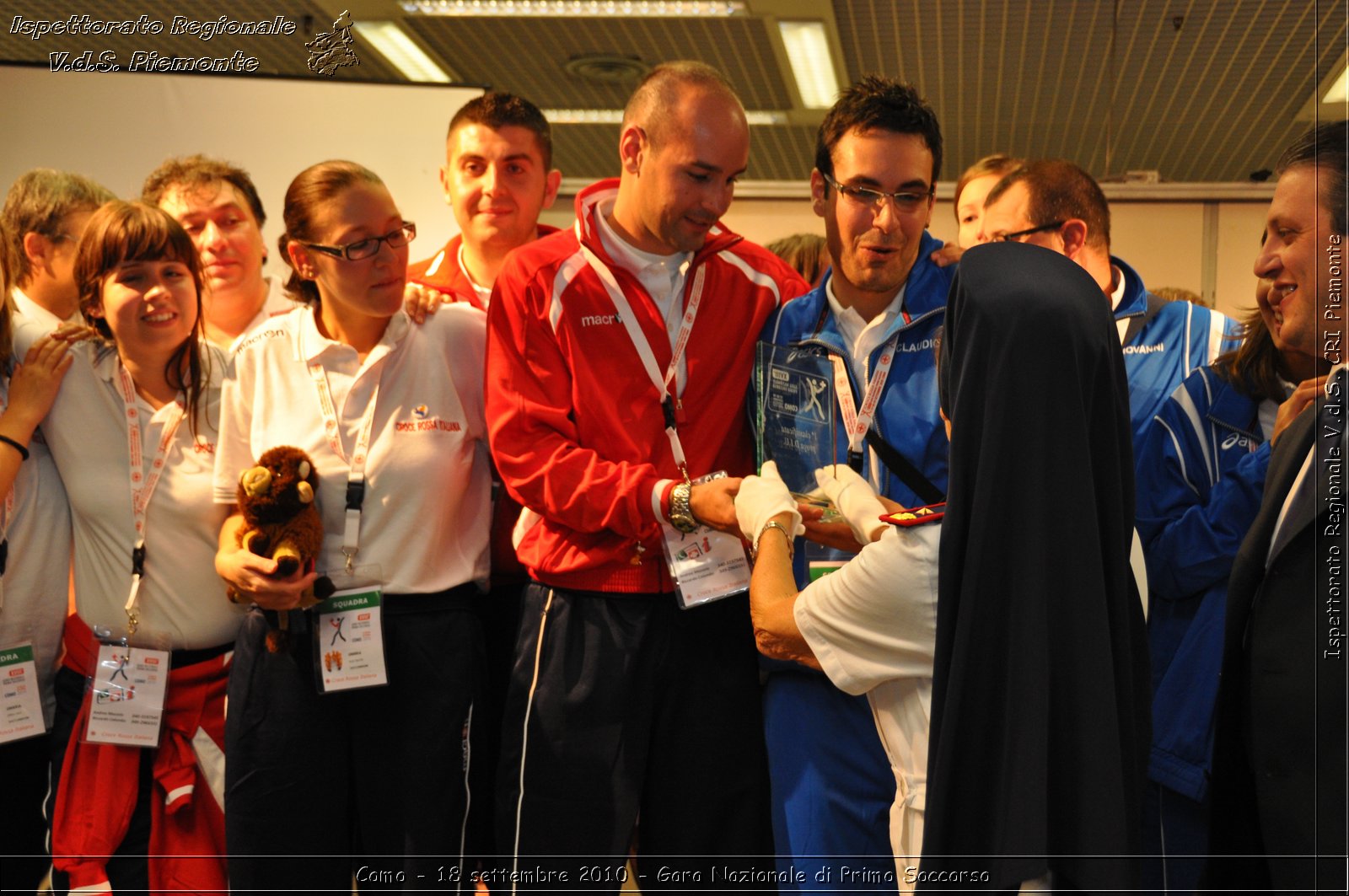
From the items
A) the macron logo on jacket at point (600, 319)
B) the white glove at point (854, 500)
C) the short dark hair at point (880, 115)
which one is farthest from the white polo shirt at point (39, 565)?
the short dark hair at point (880, 115)

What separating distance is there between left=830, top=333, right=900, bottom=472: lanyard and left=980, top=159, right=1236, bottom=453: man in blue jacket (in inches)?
22.1

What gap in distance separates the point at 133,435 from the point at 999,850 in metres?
2.34

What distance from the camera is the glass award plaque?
2539 mm

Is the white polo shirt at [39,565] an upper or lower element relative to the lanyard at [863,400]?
lower

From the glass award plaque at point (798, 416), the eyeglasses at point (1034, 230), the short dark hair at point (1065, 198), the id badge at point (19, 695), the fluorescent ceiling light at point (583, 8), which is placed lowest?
the id badge at point (19, 695)

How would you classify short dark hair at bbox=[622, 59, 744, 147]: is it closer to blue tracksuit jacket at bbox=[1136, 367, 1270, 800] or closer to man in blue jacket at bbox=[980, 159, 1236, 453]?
man in blue jacket at bbox=[980, 159, 1236, 453]

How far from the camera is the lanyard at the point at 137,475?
2.85 m

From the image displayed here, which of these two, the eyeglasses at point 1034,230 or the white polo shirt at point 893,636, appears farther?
the eyeglasses at point 1034,230

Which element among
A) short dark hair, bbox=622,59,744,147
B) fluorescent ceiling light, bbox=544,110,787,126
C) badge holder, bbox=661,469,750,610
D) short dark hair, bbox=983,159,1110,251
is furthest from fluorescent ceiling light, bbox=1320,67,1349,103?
badge holder, bbox=661,469,750,610

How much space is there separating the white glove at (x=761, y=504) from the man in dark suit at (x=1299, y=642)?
79cm

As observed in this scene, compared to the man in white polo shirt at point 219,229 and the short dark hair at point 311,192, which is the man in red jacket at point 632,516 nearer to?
the short dark hair at point 311,192

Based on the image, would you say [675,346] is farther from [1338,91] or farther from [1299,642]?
[1338,91]

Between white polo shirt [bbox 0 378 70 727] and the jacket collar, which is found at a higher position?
the jacket collar

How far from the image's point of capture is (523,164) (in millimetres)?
3564
